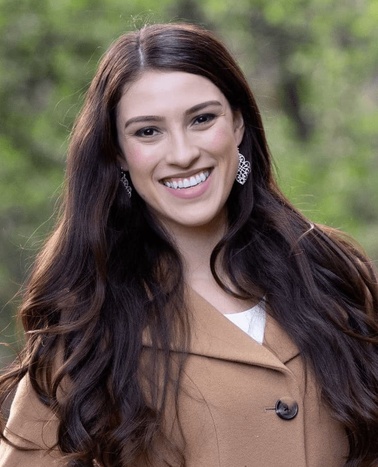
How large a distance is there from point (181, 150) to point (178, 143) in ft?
0.08

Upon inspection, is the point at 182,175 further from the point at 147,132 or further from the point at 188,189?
the point at 147,132

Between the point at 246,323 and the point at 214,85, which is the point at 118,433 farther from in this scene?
the point at 214,85

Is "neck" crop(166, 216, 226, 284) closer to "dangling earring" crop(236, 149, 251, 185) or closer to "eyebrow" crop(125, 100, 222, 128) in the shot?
"dangling earring" crop(236, 149, 251, 185)

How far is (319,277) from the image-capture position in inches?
163

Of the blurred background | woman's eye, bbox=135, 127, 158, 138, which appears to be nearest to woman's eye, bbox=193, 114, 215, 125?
woman's eye, bbox=135, 127, 158, 138

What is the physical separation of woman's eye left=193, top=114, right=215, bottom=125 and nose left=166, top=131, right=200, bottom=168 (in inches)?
2.5

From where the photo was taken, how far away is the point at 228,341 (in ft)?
12.8

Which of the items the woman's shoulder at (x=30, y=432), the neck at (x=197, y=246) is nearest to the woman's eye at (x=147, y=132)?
the neck at (x=197, y=246)

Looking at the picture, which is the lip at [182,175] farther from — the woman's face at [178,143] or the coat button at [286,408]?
the coat button at [286,408]

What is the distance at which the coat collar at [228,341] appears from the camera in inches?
153

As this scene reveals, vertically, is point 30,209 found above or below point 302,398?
above

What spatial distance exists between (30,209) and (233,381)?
260 inches

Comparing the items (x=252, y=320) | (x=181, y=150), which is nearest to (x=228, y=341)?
(x=252, y=320)

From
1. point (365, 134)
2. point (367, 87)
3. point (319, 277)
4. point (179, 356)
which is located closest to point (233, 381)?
point (179, 356)
